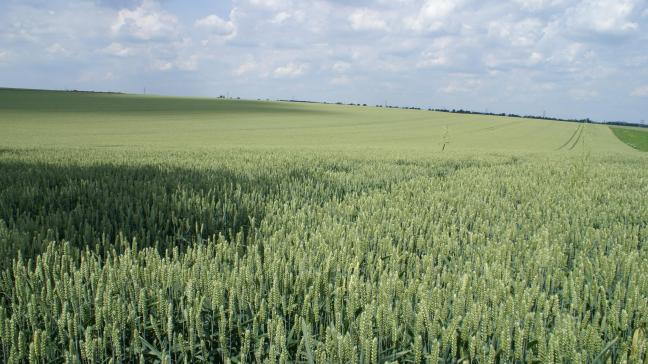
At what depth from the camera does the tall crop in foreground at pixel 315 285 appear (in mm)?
1723

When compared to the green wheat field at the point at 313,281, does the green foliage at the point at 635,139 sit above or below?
above

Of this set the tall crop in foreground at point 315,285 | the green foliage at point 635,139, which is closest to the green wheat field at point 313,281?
the tall crop in foreground at point 315,285

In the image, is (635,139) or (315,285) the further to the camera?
(635,139)

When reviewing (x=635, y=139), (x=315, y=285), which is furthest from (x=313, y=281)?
(x=635, y=139)

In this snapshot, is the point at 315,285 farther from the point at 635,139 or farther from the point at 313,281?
the point at 635,139

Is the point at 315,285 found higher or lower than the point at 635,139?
lower

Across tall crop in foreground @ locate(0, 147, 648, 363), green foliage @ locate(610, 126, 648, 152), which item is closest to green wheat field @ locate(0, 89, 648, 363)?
tall crop in foreground @ locate(0, 147, 648, 363)

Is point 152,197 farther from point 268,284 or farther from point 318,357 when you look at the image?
point 318,357

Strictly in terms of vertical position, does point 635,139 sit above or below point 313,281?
above

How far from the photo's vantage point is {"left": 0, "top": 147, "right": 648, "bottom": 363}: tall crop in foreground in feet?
5.65

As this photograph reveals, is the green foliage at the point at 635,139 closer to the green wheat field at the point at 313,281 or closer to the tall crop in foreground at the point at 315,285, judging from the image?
the green wheat field at the point at 313,281

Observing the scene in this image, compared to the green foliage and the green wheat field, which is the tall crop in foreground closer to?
the green wheat field

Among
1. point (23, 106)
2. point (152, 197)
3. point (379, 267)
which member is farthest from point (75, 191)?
point (23, 106)

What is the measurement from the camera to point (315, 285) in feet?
7.14
